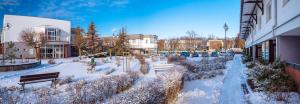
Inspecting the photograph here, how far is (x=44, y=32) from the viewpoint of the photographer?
4462 cm

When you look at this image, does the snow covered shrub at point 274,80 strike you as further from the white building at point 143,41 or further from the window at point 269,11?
the white building at point 143,41

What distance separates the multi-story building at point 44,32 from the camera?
44219 millimetres

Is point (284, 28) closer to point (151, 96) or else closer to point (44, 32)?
point (151, 96)

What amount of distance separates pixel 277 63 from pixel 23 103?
10.4 metres

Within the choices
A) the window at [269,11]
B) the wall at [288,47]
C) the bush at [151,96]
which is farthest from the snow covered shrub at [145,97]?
the window at [269,11]

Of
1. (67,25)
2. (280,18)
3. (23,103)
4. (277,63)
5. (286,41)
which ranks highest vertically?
(67,25)

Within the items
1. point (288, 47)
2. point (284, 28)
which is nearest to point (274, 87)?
point (284, 28)

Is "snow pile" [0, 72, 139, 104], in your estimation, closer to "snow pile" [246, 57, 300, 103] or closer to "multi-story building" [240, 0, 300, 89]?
"snow pile" [246, 57, 300, 103]

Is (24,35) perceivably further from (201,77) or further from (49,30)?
(201,77)

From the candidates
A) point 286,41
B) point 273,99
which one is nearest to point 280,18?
point 286,41

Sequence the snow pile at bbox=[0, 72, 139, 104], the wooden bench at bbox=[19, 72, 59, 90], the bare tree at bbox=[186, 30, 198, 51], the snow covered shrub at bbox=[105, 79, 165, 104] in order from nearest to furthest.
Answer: the snow covered shrub at bbox=[105, 79, 165, 104] → the snow pile at bbox=[0, 72, 139, 104] → the wooden bench at bbox=[19, 72, 59, 90] → the bare tree at bbox=[186, 30, 198, 51]

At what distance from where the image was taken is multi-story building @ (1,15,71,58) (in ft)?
145

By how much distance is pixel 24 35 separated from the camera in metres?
39.6

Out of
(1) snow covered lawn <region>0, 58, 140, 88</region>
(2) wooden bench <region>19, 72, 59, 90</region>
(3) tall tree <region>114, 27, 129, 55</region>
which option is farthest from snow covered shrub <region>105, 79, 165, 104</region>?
(3) tall tree <region>114, 27, 129, 55</region>
